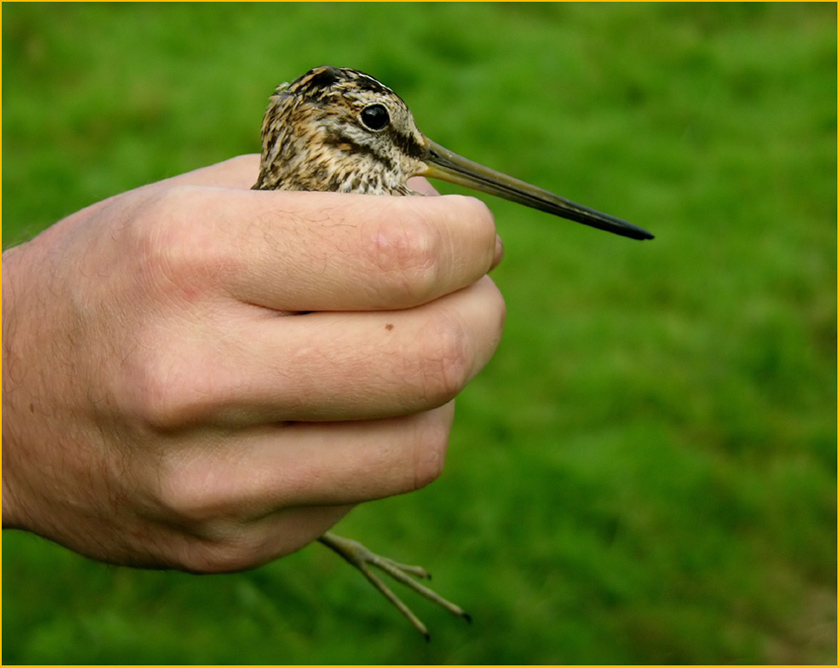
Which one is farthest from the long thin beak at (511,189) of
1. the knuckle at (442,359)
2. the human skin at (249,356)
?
the knuckle at (442,359)

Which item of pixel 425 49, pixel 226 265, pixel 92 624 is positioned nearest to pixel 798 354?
pixel 425 49

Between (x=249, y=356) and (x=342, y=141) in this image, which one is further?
(x=342, y=141)

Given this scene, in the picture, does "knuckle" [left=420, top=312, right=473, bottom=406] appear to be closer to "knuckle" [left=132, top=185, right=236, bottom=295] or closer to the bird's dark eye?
"knuckle" [left=132, top=185, right=236, bottom=295]

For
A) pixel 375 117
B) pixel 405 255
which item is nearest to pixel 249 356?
pixel 405 255

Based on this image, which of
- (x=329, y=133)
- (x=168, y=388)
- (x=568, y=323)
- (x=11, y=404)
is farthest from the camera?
(x=568, y=323)

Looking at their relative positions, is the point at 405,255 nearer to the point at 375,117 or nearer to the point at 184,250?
the point at 184,250

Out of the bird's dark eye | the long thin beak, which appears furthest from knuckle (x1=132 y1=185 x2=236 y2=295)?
the long thin beak

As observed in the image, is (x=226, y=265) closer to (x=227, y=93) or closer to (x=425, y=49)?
(x=227, y=93)
